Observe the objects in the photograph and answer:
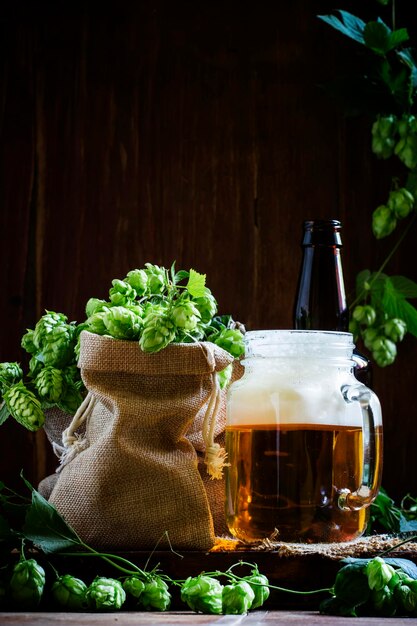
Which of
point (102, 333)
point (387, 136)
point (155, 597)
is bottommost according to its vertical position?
point (155, 597)

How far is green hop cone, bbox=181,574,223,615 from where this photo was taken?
2.40 ft

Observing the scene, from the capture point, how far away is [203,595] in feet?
2.40

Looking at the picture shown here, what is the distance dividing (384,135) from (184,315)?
1.95 feet

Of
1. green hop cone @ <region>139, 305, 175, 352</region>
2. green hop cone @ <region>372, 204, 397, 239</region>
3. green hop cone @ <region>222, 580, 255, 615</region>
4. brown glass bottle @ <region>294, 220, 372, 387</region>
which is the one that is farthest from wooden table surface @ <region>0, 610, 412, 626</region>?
green hop cone @ <region>372, 204, 397, 239</region>

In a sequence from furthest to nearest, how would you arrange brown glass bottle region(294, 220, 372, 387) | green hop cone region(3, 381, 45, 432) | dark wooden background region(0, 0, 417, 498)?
dark wooden background region(0, 0, 417, 498) → brown glass bottle region(294, 220, 372, 387) → green hop cone region(3, 381, 45, 432)

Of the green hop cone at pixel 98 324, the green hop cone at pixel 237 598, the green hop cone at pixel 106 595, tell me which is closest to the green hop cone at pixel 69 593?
the green hop cone at pixel 106 595

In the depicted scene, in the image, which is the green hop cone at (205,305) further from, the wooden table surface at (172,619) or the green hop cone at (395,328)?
the green hop cone at (395,328)

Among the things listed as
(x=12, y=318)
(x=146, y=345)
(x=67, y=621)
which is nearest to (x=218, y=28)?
(x=12, y=318)

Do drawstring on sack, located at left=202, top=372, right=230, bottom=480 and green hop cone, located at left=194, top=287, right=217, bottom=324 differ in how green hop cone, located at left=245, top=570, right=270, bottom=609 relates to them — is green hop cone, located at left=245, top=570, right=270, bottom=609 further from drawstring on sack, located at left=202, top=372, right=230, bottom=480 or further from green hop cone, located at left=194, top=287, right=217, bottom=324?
green hop cone, located at left=194, top=287, right=217, bottom=324

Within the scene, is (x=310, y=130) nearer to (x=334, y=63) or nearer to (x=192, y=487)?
(x=334, y=63)

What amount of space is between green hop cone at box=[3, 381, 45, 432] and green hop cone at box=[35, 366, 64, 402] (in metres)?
0.01

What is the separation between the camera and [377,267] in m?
1.42

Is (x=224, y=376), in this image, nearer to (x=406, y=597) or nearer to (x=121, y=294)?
(x=121, y=294)

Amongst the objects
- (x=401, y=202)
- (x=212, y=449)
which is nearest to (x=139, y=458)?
(x=212, y=449)
